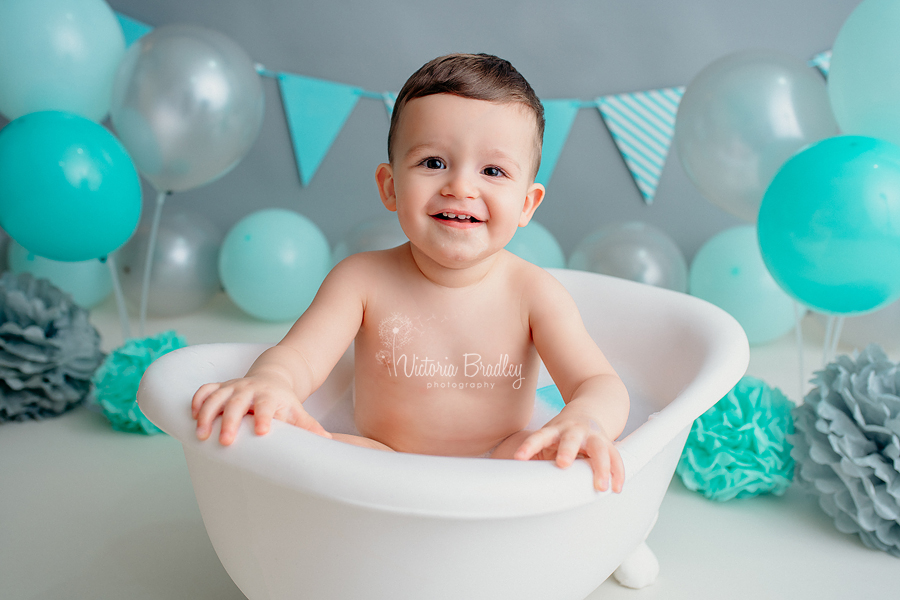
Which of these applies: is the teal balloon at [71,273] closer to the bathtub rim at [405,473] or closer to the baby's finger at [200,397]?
the baby's finger at [200,397]

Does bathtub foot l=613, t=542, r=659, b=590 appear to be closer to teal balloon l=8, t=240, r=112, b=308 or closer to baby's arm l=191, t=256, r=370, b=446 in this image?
baby's arm l=191, t=256, r=370, b=446

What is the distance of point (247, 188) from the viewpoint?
10.2 feet

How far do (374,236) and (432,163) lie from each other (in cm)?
145

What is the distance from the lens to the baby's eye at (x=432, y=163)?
1028 millimetres

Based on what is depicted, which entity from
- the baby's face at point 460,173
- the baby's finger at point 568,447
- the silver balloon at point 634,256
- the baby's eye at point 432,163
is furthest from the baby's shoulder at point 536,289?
the silver balloon at point 634,256

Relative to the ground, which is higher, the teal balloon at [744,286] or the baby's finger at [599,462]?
the baby's finger at [599,462]

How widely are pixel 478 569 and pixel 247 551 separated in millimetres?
290

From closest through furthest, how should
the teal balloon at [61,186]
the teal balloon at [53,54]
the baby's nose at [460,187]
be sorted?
the baby's nose at [460,187] < the teal balloon at [61,186] < the teal balloon at [53,54]

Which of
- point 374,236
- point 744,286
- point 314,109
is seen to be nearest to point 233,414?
point 374,236

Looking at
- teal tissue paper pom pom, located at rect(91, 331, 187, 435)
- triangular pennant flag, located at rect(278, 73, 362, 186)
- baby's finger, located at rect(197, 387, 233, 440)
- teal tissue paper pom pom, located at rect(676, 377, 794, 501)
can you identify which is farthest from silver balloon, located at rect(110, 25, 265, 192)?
teal tissue paper pom pom, located at rect(676, 377, 794, 501)

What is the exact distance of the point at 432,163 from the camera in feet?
3.39

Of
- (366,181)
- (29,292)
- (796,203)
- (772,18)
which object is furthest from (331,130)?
(796,203)

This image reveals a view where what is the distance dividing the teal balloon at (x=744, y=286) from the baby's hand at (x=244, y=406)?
187cm

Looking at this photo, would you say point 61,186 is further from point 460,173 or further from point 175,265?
point 460,173
